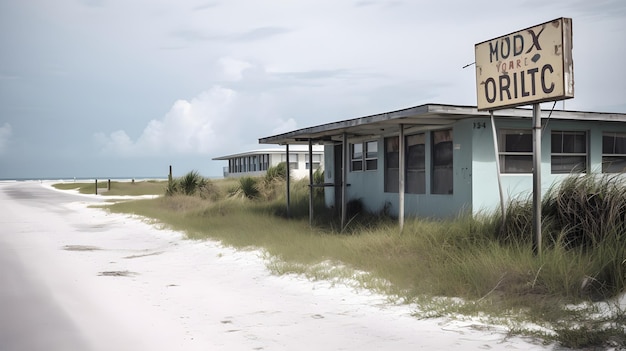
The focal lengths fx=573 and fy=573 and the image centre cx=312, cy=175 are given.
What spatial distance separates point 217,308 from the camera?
7422 millimetres

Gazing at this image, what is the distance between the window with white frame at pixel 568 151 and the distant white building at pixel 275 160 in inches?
776

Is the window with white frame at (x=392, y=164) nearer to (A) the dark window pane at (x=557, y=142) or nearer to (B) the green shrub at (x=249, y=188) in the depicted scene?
Result: (A) the dark window pane at (x=557, y=142)

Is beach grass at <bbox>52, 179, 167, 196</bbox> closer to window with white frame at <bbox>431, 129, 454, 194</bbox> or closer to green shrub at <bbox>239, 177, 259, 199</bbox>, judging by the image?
green shrub at <bbox>239, 177, 259, 199</bbox>

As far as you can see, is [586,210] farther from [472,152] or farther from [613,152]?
[613,152]

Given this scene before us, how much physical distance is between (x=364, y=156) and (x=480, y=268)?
9345 millimetres

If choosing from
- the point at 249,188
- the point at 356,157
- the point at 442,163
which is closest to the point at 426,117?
the point at 442,163

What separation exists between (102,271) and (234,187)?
1819 centimetres

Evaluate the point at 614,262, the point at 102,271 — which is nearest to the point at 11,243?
the point at 102,271

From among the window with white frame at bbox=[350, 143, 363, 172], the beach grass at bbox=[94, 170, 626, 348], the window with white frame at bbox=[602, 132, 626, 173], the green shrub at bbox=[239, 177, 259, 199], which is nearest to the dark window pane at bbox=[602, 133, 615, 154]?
the window with white frame at bbox=[602, 132, 626, 173]

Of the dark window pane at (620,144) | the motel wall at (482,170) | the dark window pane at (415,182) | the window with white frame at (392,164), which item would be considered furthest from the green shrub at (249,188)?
the dark window pane at (620,144)

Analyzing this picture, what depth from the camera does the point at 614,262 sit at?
7.14 m

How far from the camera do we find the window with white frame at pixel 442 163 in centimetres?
1306

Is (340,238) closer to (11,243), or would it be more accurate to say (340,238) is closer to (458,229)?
(458,229)

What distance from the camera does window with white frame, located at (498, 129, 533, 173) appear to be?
12461mm
